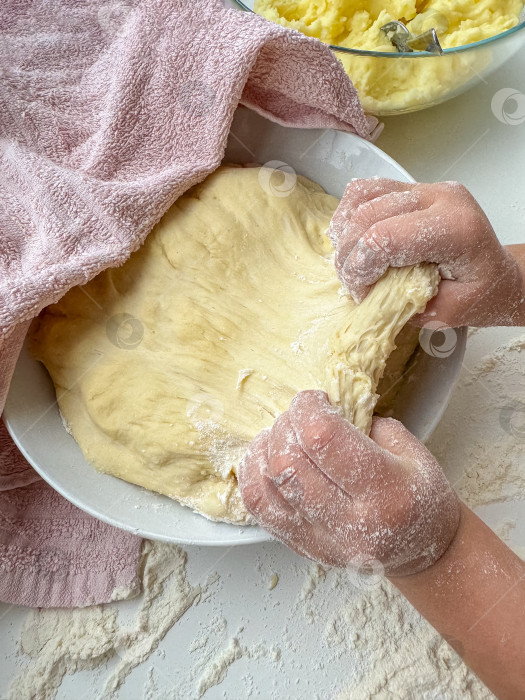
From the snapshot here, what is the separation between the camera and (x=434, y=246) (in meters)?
0.67

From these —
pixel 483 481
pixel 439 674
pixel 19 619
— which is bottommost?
pixel 19 619

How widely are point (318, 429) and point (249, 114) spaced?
51 centimetres

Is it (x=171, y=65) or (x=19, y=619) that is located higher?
(x=171, y=65)

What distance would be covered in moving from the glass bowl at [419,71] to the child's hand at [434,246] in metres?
0.35

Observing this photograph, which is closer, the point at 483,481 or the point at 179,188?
the point at 179,188

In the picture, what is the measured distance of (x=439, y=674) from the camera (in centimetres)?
84

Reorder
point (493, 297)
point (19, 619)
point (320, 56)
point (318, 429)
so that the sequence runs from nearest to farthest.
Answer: point (318, 429) → point (493, 297) → point (320, 56) → point (19, 619)

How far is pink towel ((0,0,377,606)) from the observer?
755 mm

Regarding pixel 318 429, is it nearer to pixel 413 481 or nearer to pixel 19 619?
pixel 413 481

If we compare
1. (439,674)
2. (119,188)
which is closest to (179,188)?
(119,188)
